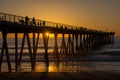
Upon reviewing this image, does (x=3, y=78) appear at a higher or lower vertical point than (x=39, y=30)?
lower

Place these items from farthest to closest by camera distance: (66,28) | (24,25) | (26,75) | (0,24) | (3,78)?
(66,28), (24,25), (0,24), (26,75), (3,78)

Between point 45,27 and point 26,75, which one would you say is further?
point 45,27

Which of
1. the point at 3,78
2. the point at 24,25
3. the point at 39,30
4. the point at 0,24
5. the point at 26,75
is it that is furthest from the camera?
the point at 39,30

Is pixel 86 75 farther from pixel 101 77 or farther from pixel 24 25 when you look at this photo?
pixel 24 25

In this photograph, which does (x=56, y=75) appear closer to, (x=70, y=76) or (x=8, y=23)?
(x=70, y=76)

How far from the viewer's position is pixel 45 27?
35969 mm

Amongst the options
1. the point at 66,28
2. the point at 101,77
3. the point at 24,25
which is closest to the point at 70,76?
the point at 101,77

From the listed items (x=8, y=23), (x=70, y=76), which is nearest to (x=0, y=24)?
(x=8, y=23)

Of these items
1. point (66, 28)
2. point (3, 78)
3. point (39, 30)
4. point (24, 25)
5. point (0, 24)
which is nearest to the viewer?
point (3, 78)

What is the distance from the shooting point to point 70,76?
812 inches

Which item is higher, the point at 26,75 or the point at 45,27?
the point at 45,27

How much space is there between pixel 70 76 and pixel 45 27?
1588 centimetres

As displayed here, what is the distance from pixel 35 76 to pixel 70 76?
208 cm

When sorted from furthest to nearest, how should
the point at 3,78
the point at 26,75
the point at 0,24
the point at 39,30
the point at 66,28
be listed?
the point at 66,28 < the point at 39,30 < the point at 0,24 < the point at 26,75 < the point at 3,78
